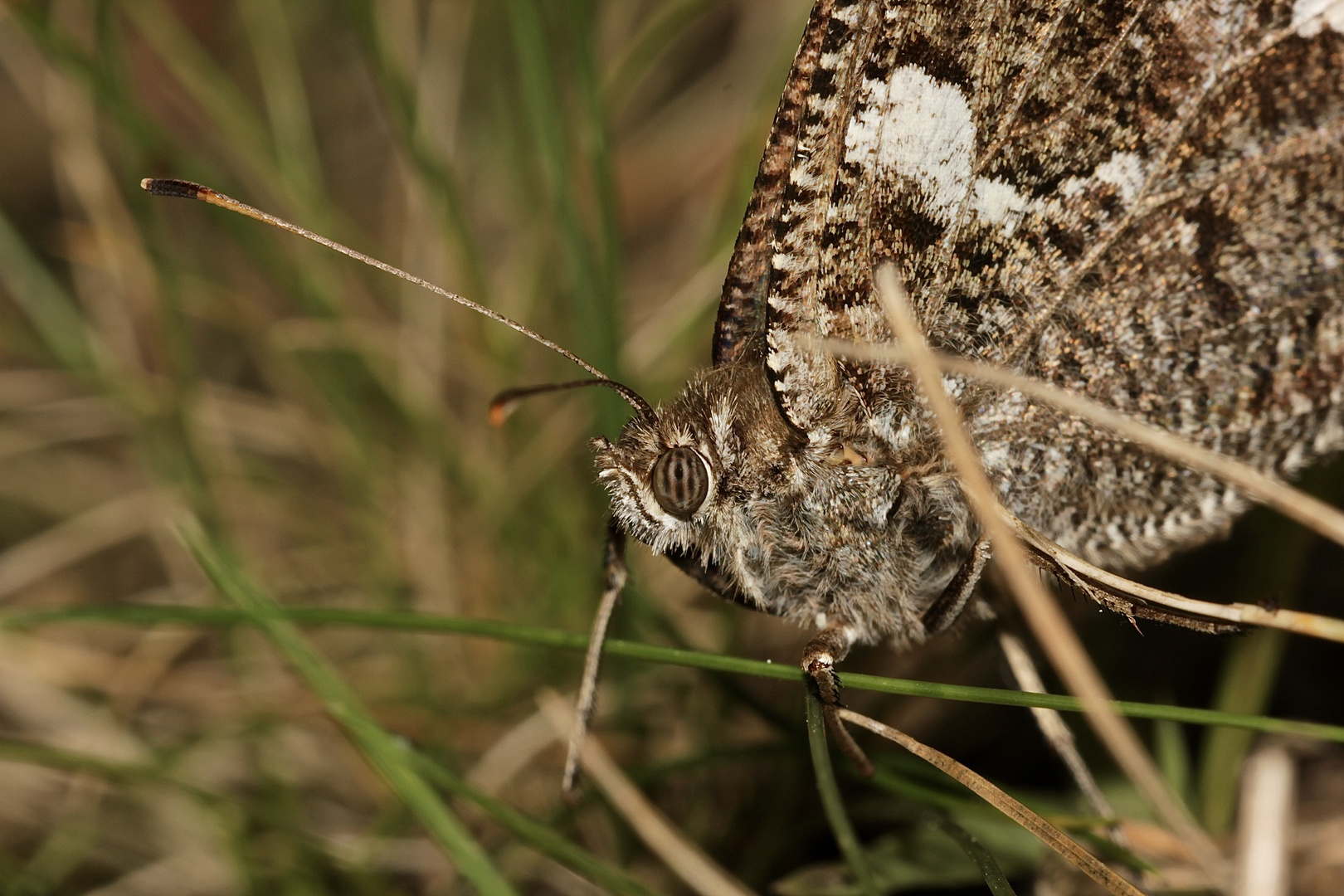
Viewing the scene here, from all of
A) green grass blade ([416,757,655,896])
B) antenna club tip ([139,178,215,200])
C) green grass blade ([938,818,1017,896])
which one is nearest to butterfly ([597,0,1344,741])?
green grass blade ([938,818,1017,896])

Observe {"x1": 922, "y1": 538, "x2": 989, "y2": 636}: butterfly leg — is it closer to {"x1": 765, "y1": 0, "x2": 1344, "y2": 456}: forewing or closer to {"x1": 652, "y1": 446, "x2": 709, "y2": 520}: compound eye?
{"x1": 765, "y1": 0, "x2": 1344, "y2": 456}: forewing

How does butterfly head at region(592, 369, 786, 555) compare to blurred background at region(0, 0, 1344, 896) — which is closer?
butterfly head at region(592, 369, 786, 555)

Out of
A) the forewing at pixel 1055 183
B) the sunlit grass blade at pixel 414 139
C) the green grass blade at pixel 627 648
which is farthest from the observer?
the sunlit grass blade at pixel 414 139

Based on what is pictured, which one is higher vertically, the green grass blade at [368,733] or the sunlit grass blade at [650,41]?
the sunlit grass blade at [650,41]

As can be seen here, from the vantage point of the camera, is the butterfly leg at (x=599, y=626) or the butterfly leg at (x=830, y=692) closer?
the butterfly leg at (x=830, y=692)

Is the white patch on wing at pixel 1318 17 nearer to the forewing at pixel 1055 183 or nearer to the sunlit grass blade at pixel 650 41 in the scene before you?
the forewing at pixel 1055 183

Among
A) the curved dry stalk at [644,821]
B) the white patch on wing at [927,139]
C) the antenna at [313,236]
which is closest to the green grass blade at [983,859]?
the curved dry stalk at [644,821]

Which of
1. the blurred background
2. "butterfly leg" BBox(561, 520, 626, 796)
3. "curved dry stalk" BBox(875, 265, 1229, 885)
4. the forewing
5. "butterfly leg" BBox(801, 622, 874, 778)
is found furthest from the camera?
the blurred background

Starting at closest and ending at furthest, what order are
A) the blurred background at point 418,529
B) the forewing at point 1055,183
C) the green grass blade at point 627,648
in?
the green grass blade at point 627,648 → the forewing at point 1055,183 → the blurred background at point 418,529

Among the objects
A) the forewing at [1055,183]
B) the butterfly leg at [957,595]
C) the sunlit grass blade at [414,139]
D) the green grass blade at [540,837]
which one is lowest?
the green grass blade at [540,837]
